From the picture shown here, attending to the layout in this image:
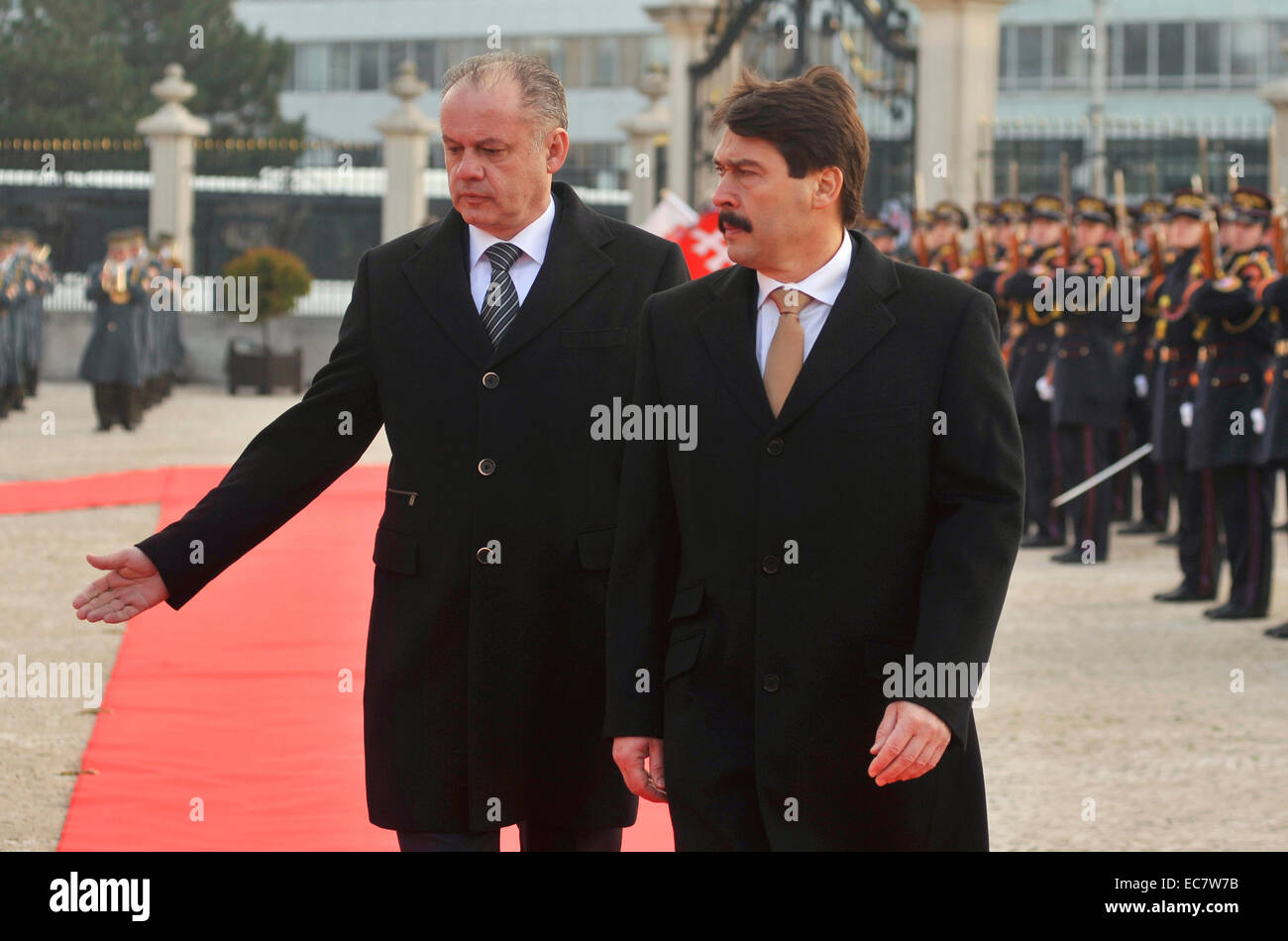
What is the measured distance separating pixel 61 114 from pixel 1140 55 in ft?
80.3

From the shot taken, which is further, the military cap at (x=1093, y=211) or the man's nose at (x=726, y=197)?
the military cap at (x=1093, y=211)

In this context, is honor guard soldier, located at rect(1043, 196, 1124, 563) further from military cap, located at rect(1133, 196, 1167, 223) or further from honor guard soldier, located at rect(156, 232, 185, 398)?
honor guard soldier, located at rect(156, 232, 185, 398)

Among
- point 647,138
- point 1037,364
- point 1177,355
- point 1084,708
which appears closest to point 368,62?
point 647,138

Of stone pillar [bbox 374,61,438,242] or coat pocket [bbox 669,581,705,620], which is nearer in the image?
coat pocket [bbox 669,581,705,620]

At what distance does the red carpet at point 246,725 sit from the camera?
5688 mm

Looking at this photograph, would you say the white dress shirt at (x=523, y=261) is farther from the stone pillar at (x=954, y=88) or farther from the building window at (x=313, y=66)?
the building window at (x=313, y=66)

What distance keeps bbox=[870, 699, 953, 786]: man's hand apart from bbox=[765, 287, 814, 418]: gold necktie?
0.51 m

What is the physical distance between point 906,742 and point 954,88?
1577cm

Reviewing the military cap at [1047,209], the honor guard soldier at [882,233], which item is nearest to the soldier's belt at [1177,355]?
the military cap at [1047,209]

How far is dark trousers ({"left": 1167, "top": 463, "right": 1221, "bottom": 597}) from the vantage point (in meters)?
11.1

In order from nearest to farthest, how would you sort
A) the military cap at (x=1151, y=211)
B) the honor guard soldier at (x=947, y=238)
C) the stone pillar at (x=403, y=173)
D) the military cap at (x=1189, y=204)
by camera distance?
the military cap at (x=1189, y=204)
the military cap at (x=1151, y=211)
the honor guard soldier at (x=947, y=238)
the stone pillar at (x=403, y=173)

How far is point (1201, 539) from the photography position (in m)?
11.2

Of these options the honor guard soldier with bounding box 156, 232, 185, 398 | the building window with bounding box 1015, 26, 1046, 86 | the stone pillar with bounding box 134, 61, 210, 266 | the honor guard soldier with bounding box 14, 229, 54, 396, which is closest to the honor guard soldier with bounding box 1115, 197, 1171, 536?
the honor guard soldier with bounding box 156, 232, 185, 398

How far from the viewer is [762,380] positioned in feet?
11.1
